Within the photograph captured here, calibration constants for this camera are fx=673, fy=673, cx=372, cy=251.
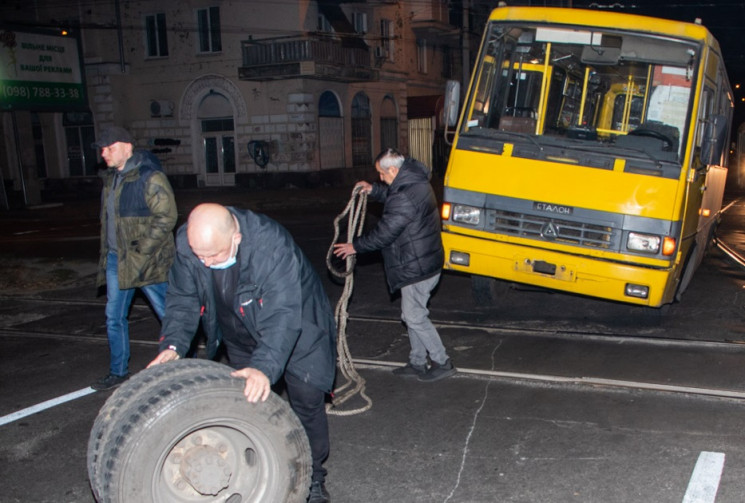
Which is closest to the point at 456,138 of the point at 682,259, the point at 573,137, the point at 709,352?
the point at 573,137

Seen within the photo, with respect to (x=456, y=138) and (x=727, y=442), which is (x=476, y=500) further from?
(x=456, y=138)

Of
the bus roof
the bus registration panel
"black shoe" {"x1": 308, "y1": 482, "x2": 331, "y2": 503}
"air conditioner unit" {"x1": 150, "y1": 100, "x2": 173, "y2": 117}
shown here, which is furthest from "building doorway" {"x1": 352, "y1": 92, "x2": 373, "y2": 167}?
"black shoe" {"x1": 308, "y1": 482, "x2": 331, "y2": 503}

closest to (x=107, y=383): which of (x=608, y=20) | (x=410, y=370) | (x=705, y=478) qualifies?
(x=410, y=370)

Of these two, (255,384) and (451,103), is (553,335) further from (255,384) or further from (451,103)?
(255,384)

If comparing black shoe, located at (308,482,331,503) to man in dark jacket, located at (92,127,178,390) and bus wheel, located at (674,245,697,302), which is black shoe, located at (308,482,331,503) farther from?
bus wheel, located at (674,245,697,302)

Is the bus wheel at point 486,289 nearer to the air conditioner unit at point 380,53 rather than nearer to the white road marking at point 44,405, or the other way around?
the white road marking at point 44,405

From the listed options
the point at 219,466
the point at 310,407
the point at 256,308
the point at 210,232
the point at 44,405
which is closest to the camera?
the point at 210,232

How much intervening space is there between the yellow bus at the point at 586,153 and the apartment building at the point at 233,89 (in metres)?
19.3

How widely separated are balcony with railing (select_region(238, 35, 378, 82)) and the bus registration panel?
792 inches

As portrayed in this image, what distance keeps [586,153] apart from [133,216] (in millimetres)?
4113

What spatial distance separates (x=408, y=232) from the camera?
5.24 metres

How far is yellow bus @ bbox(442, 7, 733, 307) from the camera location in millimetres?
6223

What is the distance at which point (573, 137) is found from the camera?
6844mm

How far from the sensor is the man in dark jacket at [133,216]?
5180 mm
